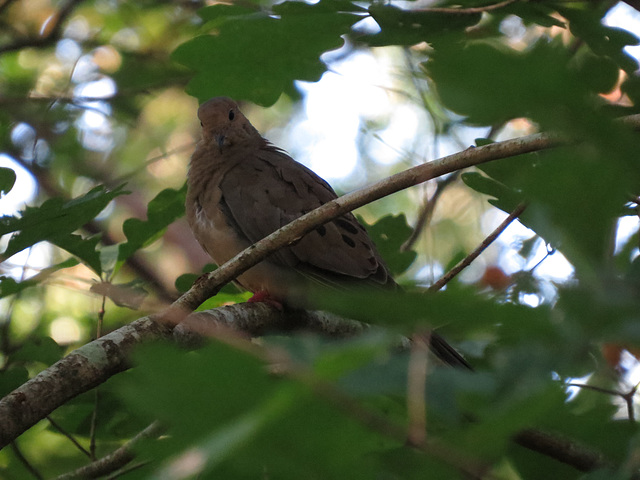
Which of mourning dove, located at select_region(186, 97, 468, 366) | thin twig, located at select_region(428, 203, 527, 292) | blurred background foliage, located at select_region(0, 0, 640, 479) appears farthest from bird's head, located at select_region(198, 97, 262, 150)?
thin twig, located at select_region(428, 203, 527, 292)

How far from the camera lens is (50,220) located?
6.84 ft

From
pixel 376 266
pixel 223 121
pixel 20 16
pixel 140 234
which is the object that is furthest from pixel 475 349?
pixel 20 16

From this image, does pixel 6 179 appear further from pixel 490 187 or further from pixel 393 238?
pixel 393 238

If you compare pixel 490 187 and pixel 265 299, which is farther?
pixel 265 299

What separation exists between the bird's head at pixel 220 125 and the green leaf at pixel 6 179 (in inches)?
88.7

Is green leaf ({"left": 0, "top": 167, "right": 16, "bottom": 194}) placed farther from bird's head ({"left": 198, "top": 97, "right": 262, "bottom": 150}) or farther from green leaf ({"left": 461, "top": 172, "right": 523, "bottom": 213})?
bird's head ({"left": 198, "top": 97, "right": 262, "bottom": 150})

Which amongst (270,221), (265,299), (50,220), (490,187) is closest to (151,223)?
(265,299)

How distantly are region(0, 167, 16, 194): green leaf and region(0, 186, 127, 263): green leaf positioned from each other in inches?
3.5

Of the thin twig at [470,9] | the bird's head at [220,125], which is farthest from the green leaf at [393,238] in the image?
the thin twig at [470,9]

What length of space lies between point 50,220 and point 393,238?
1.86 m

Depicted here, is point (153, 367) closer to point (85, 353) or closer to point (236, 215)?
point (85, 353)

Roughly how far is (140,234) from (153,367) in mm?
2403

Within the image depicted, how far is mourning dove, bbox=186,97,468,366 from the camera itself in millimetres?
3637

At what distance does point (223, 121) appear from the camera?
4359mm
